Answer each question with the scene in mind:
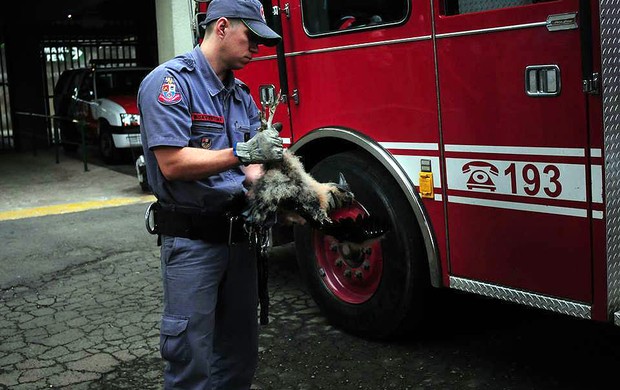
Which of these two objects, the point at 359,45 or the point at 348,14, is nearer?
the point at 359,45

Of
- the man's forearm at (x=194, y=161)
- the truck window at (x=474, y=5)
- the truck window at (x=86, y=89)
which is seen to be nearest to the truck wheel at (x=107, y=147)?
the truck window at (x=86, y=89)

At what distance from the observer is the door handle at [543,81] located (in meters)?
3.26

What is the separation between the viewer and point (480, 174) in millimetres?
3668

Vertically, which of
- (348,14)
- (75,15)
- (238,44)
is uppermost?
(75,15)

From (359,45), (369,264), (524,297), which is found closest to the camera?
(524,297)

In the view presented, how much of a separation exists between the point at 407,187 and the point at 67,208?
6537 millimetres

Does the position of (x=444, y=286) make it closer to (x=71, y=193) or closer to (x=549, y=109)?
(x=549, y=109)

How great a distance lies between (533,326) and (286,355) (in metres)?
1.55

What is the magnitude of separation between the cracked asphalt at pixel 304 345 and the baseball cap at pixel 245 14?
196 centimetres

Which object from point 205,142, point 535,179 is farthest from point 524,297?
point 205,142

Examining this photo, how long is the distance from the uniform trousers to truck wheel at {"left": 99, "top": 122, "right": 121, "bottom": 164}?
10.9m

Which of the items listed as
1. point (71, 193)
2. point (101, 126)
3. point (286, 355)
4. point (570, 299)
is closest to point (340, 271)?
point (286, 355)

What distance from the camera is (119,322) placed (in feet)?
16.8

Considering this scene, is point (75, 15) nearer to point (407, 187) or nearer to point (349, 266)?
point (349, 266)
